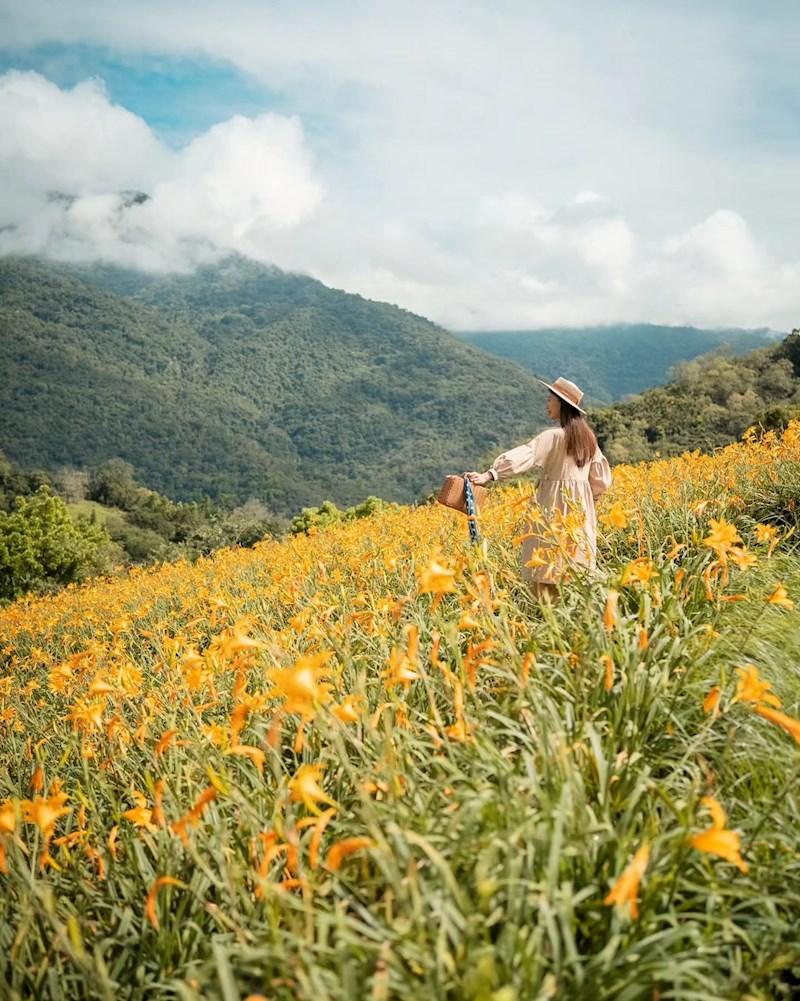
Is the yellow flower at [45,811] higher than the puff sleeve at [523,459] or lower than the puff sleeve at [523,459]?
lower

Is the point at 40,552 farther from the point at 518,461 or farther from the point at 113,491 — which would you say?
the point at 113,491

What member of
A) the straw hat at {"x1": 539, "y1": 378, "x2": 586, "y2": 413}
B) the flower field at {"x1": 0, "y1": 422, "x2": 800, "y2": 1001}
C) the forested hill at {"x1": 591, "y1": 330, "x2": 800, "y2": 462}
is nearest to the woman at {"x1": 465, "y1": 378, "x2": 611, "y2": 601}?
the straw hat at {"x1": 539, "y1": 378, "x2": 586, "y2": 413}

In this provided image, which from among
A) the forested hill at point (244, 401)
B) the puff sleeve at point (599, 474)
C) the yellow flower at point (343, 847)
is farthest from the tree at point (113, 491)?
the yellow flower at point (343, 847)

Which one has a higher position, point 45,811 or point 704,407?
A: point 704,407

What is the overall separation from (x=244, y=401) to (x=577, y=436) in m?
162

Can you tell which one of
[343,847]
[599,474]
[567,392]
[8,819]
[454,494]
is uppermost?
[567,392]

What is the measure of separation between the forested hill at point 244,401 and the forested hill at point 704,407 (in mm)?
51954

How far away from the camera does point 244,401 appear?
6319 inches

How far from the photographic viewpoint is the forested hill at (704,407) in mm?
25266

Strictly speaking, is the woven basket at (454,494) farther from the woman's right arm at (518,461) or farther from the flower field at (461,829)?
the flower field at (461,829)

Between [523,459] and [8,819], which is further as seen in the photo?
[523,459]

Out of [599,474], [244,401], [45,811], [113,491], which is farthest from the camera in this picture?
[244,401]

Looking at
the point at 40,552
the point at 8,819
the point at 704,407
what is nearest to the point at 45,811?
the point at 8,819

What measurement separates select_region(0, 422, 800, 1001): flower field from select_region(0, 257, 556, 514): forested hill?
83.7 meters
